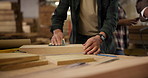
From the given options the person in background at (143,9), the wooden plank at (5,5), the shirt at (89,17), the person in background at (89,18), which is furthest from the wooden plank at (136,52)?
the wooden plank at (5,5)

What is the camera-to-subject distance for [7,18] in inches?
159

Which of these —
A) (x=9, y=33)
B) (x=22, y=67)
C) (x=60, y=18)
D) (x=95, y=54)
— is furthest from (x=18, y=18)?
(x=22, y=67)

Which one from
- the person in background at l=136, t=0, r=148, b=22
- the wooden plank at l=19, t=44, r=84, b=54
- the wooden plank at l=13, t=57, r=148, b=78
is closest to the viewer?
the wooden plank at l=13, t=57, r=148, b=78

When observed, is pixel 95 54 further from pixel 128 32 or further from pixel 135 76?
pixel 128 32

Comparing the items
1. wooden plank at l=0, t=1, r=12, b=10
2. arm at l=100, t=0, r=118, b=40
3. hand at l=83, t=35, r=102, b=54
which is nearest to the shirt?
arm at l=100, t=0, r=118, b=40

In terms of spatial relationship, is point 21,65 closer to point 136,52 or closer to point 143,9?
point 143,9

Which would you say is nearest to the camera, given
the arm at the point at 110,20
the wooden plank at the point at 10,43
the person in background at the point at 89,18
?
the wooden plank at the point at 10,43

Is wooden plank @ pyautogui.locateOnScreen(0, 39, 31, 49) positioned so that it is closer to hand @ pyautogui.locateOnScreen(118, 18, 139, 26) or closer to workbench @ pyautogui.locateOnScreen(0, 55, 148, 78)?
workbench @ pyautogui.locateOnScreen(0, 55, 148, 78)

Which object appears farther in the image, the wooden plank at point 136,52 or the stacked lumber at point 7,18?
the stacked lumber at point 7,18

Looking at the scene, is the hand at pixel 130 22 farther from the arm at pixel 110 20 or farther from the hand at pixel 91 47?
the hand at pixel 91 47

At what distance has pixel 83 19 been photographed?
207cm

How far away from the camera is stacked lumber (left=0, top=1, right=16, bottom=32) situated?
4.01 m

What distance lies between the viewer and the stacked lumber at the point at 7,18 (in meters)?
4.01

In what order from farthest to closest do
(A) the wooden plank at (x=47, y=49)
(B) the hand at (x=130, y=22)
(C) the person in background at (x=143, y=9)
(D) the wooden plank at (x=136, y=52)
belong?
(D) the wooden plank at (x=136, y=52)
(B) the hand at (x=130, y=22)
(C) the person in background at (x=143, y=9)
(A) the wooden plank at (x=47, y=49)
